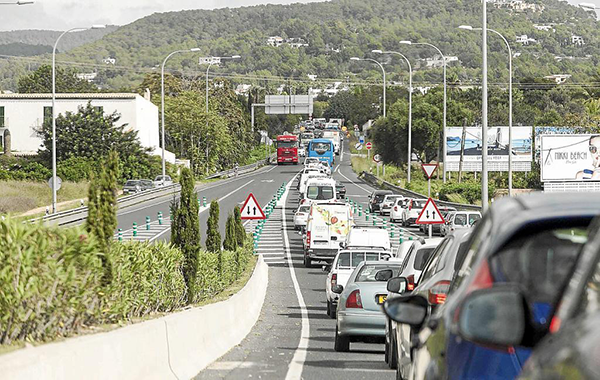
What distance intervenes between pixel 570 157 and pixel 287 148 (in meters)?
58.7

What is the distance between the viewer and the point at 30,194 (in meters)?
64.8

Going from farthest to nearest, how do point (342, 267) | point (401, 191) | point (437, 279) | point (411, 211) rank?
point (401, 191) → point (411, 211) → point (342, 267) → point (437, 279)

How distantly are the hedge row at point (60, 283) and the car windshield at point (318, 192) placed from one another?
44112 millimetres

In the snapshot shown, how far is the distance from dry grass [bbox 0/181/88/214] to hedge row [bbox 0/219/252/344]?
43.1m

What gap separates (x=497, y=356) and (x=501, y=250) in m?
0.44

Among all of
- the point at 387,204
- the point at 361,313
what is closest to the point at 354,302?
the point at 361,313

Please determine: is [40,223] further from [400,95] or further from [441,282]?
[400,95]

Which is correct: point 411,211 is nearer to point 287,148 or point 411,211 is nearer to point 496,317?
point 496,317

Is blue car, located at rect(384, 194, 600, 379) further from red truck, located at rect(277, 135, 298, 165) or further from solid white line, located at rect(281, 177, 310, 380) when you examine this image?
red truck, located at rect(277, 135, 298, 165)

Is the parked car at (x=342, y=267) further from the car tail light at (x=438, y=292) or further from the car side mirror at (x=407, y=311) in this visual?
Result: the car side mirror at (x=407, y=311)

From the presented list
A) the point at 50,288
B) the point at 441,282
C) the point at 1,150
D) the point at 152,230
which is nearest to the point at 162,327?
the point at 50,288

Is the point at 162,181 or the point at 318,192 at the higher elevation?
the point at 318,192

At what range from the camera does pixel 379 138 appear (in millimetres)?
104312

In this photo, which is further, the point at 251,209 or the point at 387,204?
the point at 387,204
